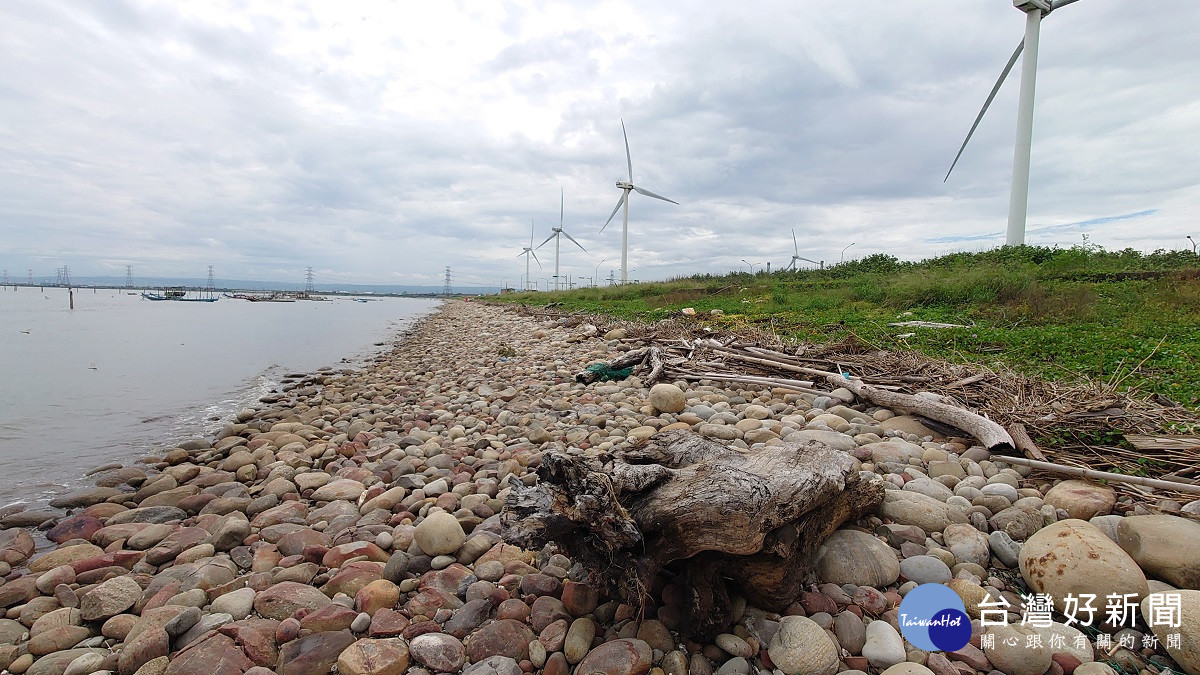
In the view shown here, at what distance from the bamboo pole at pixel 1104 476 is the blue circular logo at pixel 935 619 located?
1573mm

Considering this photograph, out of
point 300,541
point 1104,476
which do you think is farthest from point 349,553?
point 1104,476

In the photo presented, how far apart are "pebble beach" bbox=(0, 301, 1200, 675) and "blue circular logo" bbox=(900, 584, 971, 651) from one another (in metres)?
0.05

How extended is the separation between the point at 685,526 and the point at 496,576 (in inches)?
48.3

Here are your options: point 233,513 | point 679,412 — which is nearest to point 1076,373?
point 679,412

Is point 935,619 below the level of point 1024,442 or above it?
below

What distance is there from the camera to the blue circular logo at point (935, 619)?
7.23ft

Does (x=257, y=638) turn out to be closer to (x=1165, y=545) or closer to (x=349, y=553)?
(x=349, y=553)

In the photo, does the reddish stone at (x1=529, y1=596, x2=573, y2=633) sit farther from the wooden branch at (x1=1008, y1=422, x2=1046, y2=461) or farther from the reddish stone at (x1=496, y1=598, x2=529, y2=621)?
the wooden branch at (x1=1008, y1=422, x2=1046, y2=461)

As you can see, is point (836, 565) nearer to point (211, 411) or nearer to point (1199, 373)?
point (1199, 373)

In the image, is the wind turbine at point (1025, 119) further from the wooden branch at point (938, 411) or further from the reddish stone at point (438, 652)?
the reddish stone at point (438, 652)

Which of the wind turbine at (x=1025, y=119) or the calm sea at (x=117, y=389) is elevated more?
the wind turbine at (x=1025, y=119)

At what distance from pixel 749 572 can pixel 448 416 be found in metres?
5.25

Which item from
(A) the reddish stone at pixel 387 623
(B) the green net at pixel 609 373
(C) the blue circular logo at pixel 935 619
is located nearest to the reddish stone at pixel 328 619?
(A) the reddish stone at pixel 387 623

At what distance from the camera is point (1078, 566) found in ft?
7.61
